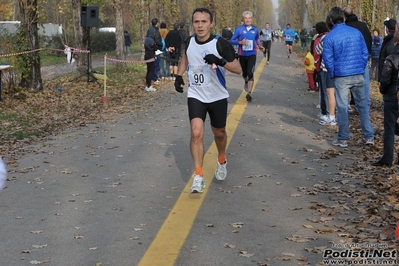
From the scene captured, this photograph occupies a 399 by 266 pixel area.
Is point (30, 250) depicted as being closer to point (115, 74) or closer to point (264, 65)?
point (115, 74)

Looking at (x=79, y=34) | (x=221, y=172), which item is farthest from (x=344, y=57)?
(x=79, y=34)

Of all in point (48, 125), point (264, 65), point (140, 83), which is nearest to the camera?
point (48, 125)

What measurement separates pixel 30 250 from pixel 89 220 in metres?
1.04

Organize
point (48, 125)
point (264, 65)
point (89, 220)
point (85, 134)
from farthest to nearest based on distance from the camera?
1. point (264, 65)
2. point (48, 125)
3. point (85, 134)
4. point (89, 220)

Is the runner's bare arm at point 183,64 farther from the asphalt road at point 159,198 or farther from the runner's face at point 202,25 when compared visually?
the asphalt road at point 159,198

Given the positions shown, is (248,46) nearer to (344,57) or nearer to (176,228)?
(344,57)

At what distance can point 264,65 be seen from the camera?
3366 centimetres

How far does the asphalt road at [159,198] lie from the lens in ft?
20.1

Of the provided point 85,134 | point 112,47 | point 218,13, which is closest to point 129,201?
point 85,134

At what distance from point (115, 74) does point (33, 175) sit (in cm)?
1860

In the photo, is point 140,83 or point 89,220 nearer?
point 89,220

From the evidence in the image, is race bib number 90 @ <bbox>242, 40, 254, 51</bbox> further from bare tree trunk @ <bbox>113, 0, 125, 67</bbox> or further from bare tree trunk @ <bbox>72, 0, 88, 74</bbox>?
bare tree trunk @ <bbox>113, 0, 125, 67</bbox>

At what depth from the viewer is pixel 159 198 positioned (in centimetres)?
802

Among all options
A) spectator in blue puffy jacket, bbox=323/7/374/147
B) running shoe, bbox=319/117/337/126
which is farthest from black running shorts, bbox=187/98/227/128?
running shoe, bbox=319/117/337/126
